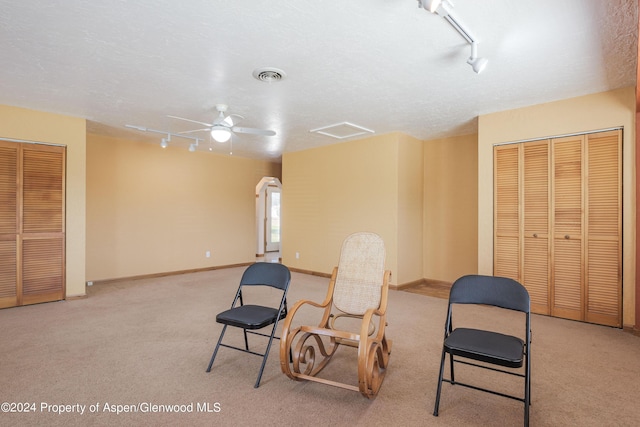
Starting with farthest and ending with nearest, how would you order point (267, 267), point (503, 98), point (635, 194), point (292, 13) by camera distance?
point (503, 98) → point (635, 194) → point (267, 267) → point (292, 13)

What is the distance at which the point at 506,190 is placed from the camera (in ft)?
14.3

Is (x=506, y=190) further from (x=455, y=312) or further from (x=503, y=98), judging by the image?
(x=455, y=312)

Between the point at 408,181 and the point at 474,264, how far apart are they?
5.74 ft

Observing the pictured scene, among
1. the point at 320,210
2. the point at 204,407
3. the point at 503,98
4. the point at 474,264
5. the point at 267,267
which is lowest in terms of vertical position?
the point at 204,407

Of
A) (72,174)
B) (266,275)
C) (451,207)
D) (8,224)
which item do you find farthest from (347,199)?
(8,224)

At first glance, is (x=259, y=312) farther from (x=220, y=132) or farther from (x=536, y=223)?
(x=536, y=223)

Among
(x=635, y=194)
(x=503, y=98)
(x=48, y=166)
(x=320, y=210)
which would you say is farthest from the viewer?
(x=320, y=210)

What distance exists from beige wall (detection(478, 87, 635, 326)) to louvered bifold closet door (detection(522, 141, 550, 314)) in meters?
0.26

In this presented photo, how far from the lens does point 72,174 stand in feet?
15.6

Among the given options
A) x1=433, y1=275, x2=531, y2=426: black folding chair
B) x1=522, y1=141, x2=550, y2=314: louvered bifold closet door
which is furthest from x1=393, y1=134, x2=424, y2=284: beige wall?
x1=433, y1=275, x2=531, y2=426: black folding chair

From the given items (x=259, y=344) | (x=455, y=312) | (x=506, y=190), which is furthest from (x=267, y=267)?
(x=506, y=190)

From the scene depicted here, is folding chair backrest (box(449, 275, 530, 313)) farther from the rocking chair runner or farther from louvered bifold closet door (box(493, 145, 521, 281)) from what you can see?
louvered bifold closet door (box(493, 145, 521, 281))

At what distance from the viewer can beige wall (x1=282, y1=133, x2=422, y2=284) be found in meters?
5.66

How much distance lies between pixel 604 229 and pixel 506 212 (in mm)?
985
